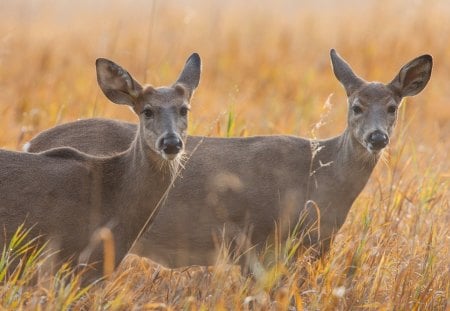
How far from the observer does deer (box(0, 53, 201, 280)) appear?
573 centimetres

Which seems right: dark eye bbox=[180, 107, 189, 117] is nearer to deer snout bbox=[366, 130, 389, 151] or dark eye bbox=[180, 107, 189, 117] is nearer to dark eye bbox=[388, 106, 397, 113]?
deer snout bbox=[366, 130, 389, 151]

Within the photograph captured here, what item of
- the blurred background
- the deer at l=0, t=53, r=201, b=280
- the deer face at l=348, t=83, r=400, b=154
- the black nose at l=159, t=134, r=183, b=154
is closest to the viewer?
the deer at l=0, t=53, r=201, b=280

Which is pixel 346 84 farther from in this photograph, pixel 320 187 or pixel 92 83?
pixel 92 83

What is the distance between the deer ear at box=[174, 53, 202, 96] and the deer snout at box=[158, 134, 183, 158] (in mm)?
687

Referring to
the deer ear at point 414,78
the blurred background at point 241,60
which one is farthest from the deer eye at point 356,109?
the blurred background at point 241,60

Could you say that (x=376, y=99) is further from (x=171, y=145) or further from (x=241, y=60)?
(x=241, y=60)

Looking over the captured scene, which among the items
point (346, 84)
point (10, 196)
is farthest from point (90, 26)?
point (10, 196)

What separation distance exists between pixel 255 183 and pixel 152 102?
980mm

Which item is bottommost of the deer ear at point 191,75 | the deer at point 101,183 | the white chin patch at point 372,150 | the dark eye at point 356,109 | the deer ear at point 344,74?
the deer at point 101,183

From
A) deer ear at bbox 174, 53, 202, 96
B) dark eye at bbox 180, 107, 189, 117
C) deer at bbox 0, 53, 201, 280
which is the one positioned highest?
deer ear at bbox 174, 53, 202, 96

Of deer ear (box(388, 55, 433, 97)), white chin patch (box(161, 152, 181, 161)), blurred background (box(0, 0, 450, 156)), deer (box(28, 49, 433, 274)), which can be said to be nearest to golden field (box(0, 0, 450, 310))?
blurred background (box(0, 0, 450, 156))

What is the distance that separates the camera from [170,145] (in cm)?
584

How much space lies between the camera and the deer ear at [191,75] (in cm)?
662

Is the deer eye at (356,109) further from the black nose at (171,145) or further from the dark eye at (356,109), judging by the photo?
the black nose at (171,145)
